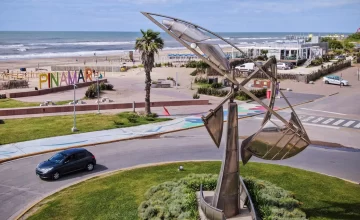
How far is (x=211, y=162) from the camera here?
2320 cm

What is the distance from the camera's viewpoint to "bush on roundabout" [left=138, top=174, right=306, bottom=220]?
1538 centimetres

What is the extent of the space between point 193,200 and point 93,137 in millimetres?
14121

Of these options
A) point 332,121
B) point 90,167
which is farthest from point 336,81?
point 90,167

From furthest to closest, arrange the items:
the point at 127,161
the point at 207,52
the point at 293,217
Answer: the point at 127,161 → the point at 293,217 → the point at 207,52

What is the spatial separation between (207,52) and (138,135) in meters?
16.5

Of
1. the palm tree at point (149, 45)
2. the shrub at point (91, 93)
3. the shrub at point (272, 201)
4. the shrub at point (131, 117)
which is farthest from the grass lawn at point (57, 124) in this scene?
the shrub at point (272, 201)

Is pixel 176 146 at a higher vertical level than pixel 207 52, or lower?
lower

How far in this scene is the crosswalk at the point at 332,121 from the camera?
3362 centimetres

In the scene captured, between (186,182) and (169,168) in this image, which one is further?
(169,168)

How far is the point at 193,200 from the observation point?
1630 centimetres

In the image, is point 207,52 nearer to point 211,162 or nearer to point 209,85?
point 211,162

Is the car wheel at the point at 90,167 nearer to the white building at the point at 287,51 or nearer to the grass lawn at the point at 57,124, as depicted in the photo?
the grass lawn at the point at 57,124

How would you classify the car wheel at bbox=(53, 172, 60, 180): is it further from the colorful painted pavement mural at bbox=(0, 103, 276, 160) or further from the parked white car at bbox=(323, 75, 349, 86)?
the parked white car at bbox=(323, 75, 349, 86)

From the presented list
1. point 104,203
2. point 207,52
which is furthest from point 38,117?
point 207,52
